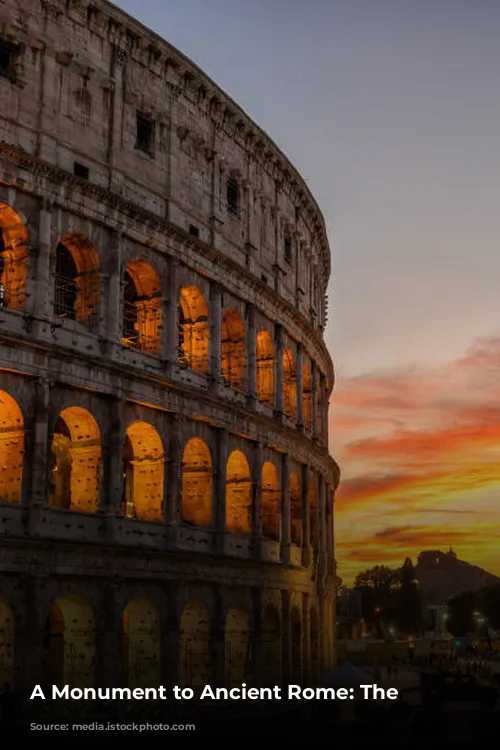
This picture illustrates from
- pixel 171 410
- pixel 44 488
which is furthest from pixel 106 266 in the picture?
pixel 44 488

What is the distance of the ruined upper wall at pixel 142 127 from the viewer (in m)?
28.0

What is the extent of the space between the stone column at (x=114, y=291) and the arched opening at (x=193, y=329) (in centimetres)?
414

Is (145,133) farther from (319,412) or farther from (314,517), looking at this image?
(314,517)

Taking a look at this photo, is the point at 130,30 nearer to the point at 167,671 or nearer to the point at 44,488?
the point at 44,488

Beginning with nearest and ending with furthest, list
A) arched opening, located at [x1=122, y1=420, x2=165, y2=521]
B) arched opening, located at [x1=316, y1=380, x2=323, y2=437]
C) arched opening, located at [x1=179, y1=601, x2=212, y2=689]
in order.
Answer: arched opening, located at [x1=122, y1=420, x2=165, y2=521]
arched opening, located at [x1=179, y1=601, x2=212, y2=689]
arched opening, located at [x1=316, y1=380, x2=323, y2=437]

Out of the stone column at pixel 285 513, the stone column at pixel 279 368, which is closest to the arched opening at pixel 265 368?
the stone column at pixel 279 368

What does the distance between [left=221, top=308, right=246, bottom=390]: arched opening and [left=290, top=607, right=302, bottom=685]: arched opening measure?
881cm

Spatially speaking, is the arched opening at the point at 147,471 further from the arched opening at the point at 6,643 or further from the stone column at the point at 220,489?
the arched opening at the point at 6,643

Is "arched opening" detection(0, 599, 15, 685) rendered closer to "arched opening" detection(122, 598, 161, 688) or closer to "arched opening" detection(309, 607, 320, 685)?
"arched opening" detection(122, 598, 161, 688)

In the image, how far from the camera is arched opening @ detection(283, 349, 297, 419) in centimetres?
4056

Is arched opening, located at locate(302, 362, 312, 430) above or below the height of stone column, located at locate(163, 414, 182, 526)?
above

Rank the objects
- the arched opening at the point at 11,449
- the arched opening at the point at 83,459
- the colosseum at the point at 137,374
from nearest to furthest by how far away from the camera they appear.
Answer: the arched opening at the point at 11,449 < the colosseum at the point at 137,374 < the arched opening at the point at 83,459

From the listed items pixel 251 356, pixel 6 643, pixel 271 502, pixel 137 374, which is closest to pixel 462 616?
pixel 271 502

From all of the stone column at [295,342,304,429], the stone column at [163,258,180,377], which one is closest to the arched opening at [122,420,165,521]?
the stone column at [163,258,180,377]
